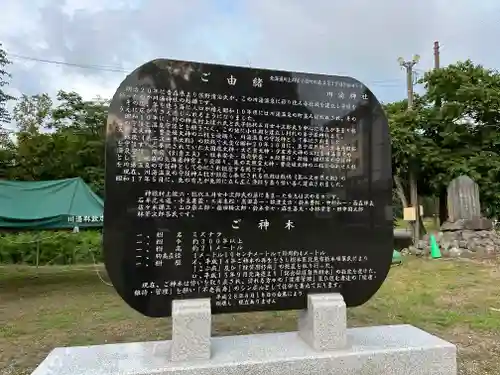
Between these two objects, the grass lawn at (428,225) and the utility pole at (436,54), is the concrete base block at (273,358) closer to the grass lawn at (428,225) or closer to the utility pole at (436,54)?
the grass lawn at (428,225)

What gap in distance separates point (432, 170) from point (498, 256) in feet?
9.83

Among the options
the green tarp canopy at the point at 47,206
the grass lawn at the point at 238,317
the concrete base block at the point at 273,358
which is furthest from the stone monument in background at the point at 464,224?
the green tarp canopy at the point at 47,206

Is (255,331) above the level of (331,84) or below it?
below

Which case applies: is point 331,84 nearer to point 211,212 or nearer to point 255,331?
point 211,212

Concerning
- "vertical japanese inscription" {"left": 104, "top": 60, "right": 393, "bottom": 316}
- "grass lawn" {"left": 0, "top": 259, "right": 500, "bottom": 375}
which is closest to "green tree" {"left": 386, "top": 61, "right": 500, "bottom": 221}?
"grass lawn" {"left": 0, "top": 259, "right": 500, "bottom": 375}

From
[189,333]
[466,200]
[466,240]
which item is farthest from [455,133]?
[189,333]

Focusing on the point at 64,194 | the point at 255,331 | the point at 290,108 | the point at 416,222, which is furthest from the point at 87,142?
the point at 290,108

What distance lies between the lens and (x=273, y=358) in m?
2.54

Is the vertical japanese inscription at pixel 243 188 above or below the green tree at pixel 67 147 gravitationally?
below

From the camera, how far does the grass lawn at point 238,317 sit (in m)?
3.75

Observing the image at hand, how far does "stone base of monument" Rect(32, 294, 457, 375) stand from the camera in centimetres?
244

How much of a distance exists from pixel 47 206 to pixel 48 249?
567 cm

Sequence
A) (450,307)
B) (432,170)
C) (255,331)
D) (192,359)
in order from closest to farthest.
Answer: (192,359) < (255,331) < (450,307) < (432,170)

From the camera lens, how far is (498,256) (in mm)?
9547
